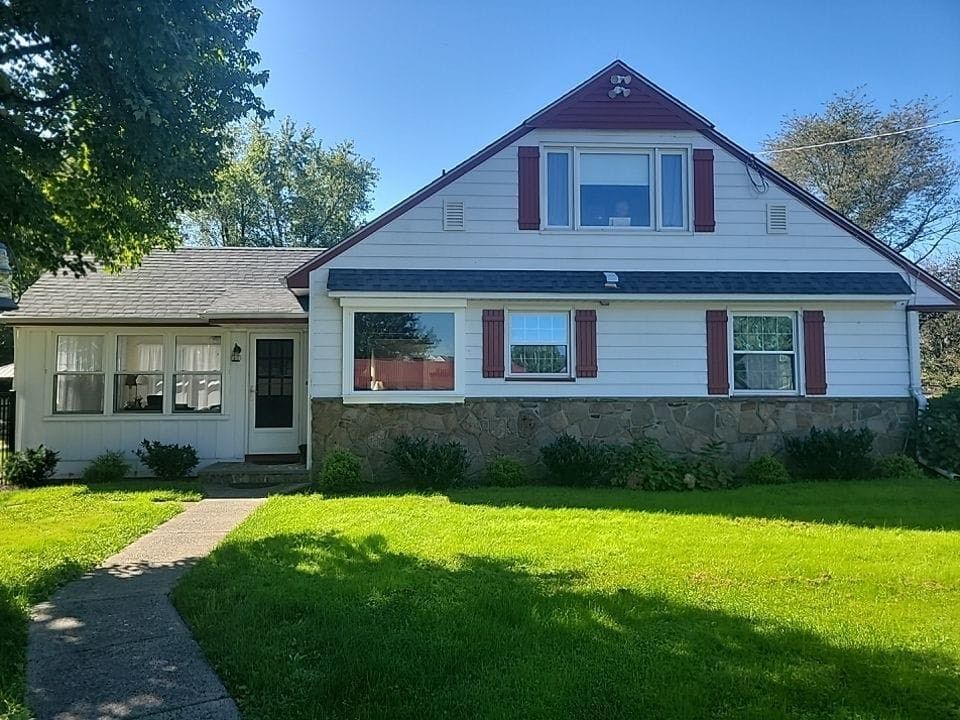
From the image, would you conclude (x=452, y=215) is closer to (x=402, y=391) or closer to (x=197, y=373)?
(x=402, y=391)

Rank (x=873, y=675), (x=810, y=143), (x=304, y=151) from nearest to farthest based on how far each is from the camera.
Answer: (x=873, y=675)
(x=810, y=143)
(x=304, y=151)

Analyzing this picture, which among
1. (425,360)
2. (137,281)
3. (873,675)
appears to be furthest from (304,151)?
(873,675)

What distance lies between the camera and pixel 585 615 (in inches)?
172

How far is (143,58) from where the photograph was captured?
5996mm

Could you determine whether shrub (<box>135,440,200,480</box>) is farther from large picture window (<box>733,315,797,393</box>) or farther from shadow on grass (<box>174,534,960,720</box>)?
large picture window (<box>733,315,797,393</box>)

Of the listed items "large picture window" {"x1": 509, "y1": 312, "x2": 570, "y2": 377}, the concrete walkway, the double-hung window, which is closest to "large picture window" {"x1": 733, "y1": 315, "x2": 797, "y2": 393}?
the double-hung window

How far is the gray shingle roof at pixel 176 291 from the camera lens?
38.3 ft

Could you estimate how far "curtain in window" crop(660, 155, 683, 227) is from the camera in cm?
1141

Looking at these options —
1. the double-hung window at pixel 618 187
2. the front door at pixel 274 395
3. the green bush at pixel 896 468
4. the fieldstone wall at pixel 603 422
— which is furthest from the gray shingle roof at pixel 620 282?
the green bush at pixel 896 468

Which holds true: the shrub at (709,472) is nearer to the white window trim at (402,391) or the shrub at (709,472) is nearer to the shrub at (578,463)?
the shrub at (578,463)

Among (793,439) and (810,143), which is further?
(810,143)

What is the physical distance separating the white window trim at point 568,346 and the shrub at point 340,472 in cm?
284

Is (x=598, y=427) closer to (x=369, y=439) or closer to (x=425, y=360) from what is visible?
(x=425, y=360)

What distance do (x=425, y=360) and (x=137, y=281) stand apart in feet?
21.8
